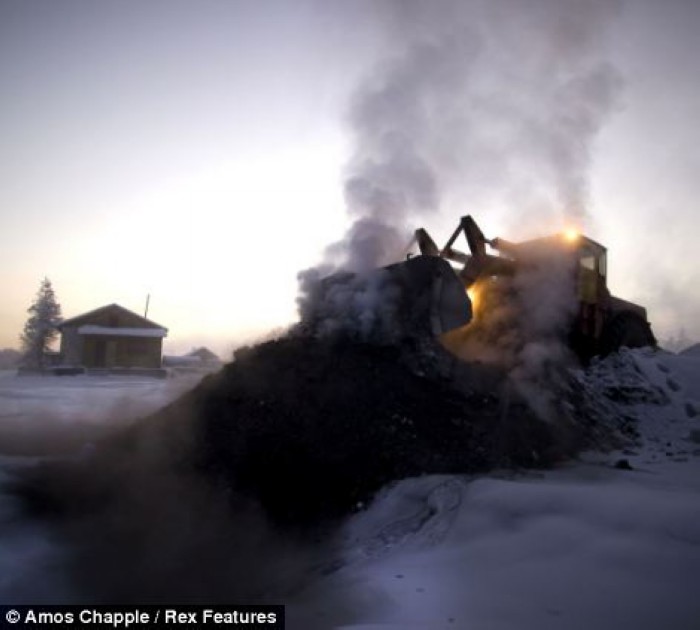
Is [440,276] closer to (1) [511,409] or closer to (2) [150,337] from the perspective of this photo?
(1) [511,409]

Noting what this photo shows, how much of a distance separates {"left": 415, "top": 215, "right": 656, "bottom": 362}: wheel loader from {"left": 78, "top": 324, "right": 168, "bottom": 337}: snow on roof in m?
25.6

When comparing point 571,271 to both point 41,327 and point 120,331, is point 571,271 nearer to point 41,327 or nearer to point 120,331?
point 120,331

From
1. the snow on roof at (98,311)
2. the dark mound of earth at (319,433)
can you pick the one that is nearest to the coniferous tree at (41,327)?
the snow on roof at (98,311)

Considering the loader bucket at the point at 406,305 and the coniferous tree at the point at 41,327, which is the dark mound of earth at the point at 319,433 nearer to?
the loader bucket at the point at 406,305

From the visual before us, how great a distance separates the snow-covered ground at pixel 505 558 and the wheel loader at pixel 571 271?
20.6 ft

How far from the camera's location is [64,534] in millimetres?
6449

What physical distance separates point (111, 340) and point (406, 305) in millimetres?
28090

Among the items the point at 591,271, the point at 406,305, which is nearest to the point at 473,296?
the point at 406,305

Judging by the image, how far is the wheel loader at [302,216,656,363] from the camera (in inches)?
426

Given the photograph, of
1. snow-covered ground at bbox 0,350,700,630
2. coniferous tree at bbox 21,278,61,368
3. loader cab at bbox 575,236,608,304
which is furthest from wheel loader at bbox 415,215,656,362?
coniferous tree at bbox 21,278,61,368

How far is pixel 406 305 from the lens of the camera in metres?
10.9

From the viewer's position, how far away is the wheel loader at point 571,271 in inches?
523

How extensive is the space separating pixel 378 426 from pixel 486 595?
4513mm

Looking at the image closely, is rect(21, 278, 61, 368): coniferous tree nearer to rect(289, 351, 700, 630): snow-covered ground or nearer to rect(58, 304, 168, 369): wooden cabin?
rect(58, 304, 168, 369): wooden cabin
